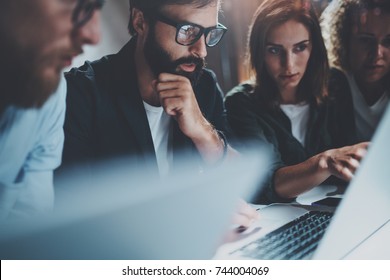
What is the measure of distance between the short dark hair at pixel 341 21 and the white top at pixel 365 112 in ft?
0.29

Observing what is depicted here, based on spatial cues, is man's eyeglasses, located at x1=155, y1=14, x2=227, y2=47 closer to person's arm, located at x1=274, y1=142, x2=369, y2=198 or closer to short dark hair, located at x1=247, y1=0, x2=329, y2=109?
short dark hair, located at x1=247, y1=0, x2=329, y2=109

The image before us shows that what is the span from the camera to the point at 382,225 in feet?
4.00

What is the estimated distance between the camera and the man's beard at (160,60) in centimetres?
105

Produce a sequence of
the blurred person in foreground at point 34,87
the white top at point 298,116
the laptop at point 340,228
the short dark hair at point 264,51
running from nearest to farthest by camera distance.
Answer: the blurred person in foreground at point 34,87 < the laptop at point 340,228 < the short dark hair at point 264,51 < the white top at point 298,116

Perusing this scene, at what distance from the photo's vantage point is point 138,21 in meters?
1.03

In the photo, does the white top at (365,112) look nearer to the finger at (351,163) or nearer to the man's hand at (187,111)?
the finger at (351,163)

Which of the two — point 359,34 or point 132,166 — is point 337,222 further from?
point 359,34

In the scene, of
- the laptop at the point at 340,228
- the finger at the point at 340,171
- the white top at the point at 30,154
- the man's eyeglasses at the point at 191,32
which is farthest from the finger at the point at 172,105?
the finger at the point at 340,171

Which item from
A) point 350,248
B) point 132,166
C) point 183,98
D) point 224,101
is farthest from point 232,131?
point 350,248

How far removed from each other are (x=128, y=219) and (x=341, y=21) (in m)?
0.85

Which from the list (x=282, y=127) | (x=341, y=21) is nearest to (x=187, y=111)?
(x=282, y=127)

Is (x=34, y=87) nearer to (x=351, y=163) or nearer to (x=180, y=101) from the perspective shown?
(x=180, y=101)

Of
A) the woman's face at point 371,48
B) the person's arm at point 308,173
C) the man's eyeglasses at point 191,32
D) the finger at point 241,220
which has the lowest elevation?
the finger at point 241,220

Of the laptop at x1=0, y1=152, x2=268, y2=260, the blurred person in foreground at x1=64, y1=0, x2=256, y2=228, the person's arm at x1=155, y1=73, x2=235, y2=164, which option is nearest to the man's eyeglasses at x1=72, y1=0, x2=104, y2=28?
the blurred person in foreground at x1=64, y1=0, x2=256, y2=228
